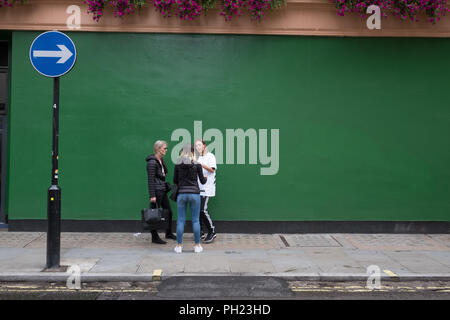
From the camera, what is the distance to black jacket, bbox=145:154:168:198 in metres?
7.52

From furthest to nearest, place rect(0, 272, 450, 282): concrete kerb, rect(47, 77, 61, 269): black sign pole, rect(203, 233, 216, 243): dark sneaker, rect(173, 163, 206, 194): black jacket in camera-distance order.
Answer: rect(203, 233, 216, 243): dark sneaker, rect(173, 163, 206, 194): black jacket, rect(47, 77, 61, 269): black sign pole, rect(0, 272, 450, 282): concrete kerb

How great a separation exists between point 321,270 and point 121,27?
20.9 ft

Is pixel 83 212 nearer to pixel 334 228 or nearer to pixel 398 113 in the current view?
pixel 334 228

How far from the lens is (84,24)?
8797 millimetres

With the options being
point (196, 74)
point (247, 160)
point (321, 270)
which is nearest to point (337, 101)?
point (247, 160)

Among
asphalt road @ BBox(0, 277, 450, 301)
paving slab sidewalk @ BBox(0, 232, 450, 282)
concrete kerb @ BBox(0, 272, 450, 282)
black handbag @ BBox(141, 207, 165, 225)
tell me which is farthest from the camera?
black handbag @ BBox(141, 207, 165, 225)

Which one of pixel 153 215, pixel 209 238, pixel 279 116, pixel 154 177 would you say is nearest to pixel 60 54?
pixel 154 177

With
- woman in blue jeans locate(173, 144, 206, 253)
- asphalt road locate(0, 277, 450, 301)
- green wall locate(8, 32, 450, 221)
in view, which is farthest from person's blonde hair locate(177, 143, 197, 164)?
asphalt road locate(0, 277, 450, 301)

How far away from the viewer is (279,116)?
898 cm

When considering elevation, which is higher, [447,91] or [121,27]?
[121,27]

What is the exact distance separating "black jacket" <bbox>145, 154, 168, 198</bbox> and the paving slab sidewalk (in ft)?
3.47

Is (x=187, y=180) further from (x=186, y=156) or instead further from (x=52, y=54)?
(x=52, y=54)

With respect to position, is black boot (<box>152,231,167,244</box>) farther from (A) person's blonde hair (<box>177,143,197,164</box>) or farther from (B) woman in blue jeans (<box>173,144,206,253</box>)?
(A) person's blonde hair (<box>177,143,197,164</box>)

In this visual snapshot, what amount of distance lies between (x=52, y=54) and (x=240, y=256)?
14.3 ft
